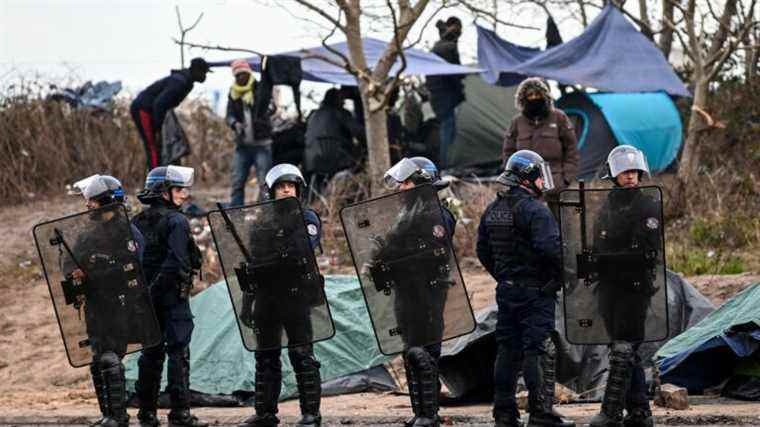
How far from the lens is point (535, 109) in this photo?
13727 millimetres

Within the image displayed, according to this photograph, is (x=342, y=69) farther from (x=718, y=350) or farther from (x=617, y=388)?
(x=617, y=388)

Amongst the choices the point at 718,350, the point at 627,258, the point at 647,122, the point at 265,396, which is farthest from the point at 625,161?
the point at 647,122

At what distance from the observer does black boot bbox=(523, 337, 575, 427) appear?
1020cm

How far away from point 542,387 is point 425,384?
2.46 feet

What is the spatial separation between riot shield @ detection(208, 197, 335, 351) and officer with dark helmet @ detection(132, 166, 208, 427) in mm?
612

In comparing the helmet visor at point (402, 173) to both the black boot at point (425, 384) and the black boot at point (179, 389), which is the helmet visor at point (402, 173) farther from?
the black boot at point (179, 389)

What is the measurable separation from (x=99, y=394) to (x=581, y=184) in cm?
358

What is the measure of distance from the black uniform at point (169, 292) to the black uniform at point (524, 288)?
2.18 m

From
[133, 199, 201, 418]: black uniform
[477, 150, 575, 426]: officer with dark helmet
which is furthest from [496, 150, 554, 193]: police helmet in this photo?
[133, 199, 201, 418]: black uniform

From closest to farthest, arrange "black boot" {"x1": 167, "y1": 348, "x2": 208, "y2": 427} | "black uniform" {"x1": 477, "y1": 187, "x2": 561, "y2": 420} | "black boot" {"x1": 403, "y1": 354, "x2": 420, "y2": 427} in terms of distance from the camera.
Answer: "black uniform" {"x1": 477, "y1": 187, "x2": 561, "y2": 420} → "black boot" {"x1": 403, "y1": 354, "x2": 420, "y2": 427} → "black boot" {"x1": 167, "y1": 348, "x2": 208, "y2": 427}

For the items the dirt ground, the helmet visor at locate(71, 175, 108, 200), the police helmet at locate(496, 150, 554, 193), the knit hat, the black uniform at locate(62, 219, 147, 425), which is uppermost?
the knit hat

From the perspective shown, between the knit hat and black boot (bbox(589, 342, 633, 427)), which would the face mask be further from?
the knit hat

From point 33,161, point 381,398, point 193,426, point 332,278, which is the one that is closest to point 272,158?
point 33,161

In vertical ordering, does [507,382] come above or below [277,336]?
below
